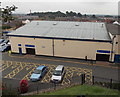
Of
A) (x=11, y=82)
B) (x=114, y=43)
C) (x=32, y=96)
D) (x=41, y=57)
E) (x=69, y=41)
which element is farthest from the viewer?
(x=41, y=57)

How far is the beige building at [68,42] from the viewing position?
2439 centimetres

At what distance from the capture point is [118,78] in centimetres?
1925

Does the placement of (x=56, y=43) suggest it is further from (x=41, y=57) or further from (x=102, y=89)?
(x=102, y=89)

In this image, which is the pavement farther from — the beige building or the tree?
the tree

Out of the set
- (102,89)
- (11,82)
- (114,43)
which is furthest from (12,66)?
(114,43)

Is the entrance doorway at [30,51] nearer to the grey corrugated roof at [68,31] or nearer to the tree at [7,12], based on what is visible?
the grey corrugated roof at [68,31]

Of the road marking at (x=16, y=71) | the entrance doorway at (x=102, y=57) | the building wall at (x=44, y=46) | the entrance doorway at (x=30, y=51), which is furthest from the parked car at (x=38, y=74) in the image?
the entrance doorway at (x=102, y=57)

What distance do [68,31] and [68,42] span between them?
3918 mm

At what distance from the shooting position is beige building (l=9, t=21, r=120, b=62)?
24391 millimetres

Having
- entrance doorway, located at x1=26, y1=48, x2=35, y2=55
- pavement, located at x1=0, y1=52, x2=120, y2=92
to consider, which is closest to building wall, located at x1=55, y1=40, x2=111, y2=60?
pavement, located at x1=0, y1=52, x2=120, y2=92

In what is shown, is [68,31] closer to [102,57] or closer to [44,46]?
Answer: [44,46]

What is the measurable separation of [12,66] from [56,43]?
9.01m

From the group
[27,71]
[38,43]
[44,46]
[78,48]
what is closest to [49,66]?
[27,71]

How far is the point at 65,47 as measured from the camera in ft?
85.5
